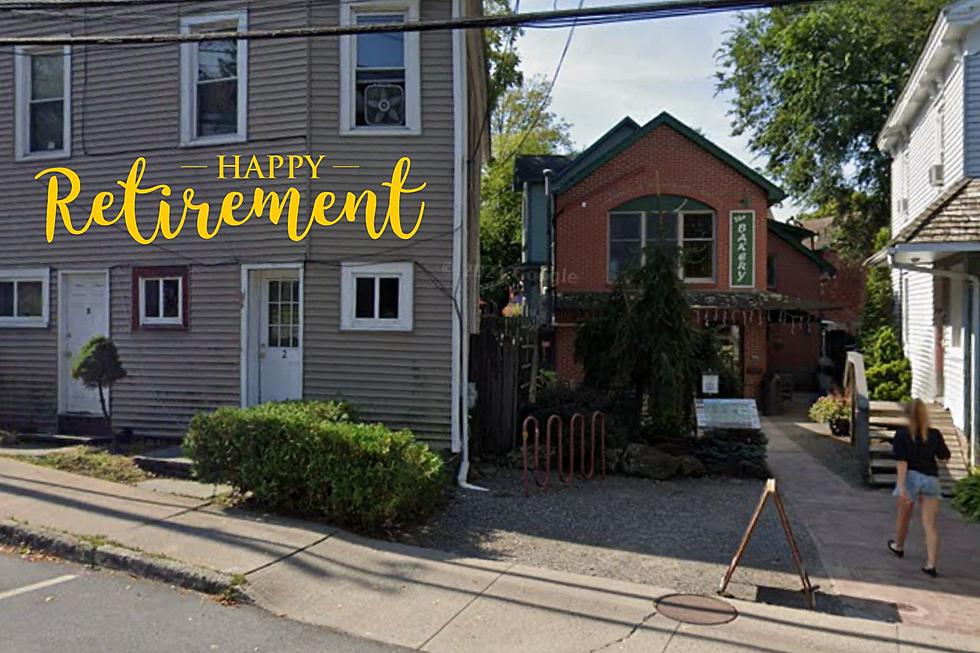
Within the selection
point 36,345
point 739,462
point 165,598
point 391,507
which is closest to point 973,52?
point 739,462

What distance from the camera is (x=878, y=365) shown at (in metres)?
16.3

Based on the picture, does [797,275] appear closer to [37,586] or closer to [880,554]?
[880,554]

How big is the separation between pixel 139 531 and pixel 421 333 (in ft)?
14.5

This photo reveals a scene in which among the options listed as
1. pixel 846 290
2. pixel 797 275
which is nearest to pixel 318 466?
pixel 797 275

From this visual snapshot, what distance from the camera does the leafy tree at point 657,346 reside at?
11062mm

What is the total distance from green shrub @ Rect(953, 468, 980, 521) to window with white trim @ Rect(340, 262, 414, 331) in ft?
24.2

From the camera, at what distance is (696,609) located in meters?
5.67

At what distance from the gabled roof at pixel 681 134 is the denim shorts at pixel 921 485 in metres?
12.6

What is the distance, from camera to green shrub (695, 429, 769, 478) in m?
10.7

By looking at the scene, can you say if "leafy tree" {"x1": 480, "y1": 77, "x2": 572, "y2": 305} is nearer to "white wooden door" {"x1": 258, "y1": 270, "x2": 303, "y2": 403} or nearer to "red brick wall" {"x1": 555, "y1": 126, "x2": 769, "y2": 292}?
"red brick wall" {"x1": 555, "y1": 126, "x2": 769, "y2": 292}

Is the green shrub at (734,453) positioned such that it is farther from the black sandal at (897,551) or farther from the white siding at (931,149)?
the white siding at (931,149)

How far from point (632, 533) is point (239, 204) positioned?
6854 millimetres

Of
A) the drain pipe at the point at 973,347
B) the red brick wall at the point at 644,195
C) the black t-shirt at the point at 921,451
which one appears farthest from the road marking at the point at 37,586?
the red brick wall at the point at 644,195

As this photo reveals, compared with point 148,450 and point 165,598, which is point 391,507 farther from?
point 148,450
